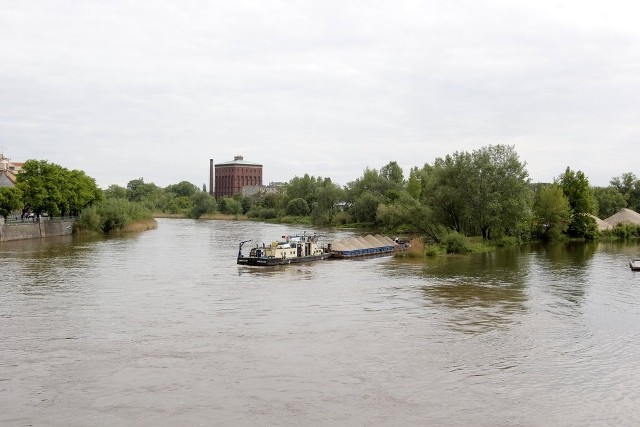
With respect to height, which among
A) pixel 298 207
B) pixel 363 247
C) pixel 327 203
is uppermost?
pixel 327 203

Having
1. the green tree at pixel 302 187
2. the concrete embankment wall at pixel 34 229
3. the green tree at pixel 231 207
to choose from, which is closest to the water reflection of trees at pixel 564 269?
the concrete embankment wall at pixel 34 229

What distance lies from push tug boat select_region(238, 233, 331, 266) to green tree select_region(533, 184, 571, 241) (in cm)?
3054

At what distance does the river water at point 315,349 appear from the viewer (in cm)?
1567

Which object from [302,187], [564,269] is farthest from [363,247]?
[302,187]

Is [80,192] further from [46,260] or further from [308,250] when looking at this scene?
[308,250]

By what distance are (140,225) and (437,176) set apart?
44.6m

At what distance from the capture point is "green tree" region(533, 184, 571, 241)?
70562mm

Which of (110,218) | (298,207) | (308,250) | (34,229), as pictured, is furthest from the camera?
(298,207)

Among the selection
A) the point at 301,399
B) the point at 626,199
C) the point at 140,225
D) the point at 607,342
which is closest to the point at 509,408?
the point at 301,399

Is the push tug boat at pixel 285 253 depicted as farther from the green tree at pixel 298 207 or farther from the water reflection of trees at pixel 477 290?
the green tree at pixel 298 207

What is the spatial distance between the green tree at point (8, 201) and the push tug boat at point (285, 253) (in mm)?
29943

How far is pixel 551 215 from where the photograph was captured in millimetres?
70562

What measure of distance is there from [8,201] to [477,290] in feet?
160

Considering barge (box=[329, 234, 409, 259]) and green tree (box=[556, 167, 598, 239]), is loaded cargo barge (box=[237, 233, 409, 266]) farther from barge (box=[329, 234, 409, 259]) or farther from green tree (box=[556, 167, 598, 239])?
green tree (box=[556, 167, 598, 239])
